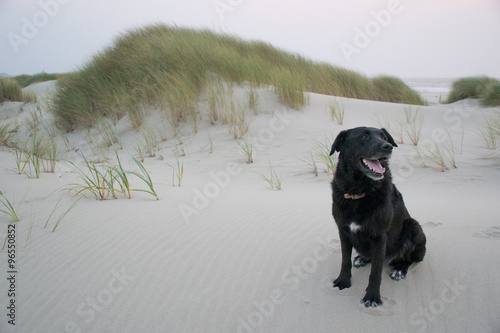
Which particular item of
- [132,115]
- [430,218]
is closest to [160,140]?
[132,115]

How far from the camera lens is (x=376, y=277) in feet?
6.01

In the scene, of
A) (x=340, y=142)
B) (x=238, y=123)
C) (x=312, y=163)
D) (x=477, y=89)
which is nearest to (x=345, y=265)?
(x=340, y=142)

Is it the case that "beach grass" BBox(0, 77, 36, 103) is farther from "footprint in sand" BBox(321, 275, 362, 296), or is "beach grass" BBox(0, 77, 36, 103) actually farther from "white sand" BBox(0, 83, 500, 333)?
"footprint in sand" BBox(321, 275, 362, 296)

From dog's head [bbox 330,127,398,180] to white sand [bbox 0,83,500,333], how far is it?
0.76m

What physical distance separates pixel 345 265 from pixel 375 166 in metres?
0.67

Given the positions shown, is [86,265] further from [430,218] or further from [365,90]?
[365,90]

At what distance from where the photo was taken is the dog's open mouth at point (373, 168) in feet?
6.26

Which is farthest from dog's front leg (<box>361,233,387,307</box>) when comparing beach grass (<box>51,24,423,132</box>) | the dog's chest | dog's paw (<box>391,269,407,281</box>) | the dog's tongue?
beach grass (<box>51,24,423,132</box>)

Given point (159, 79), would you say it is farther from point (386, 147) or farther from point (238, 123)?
point (386, 147)

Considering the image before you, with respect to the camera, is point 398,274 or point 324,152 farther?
point 324,152

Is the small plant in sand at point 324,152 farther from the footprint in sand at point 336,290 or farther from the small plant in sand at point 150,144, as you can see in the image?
the small plant in sand at point 150,144

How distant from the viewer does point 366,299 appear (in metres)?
1.86

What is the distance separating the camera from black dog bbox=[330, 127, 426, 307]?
186cm

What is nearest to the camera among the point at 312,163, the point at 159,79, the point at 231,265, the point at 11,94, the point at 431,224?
the point at 231,265
